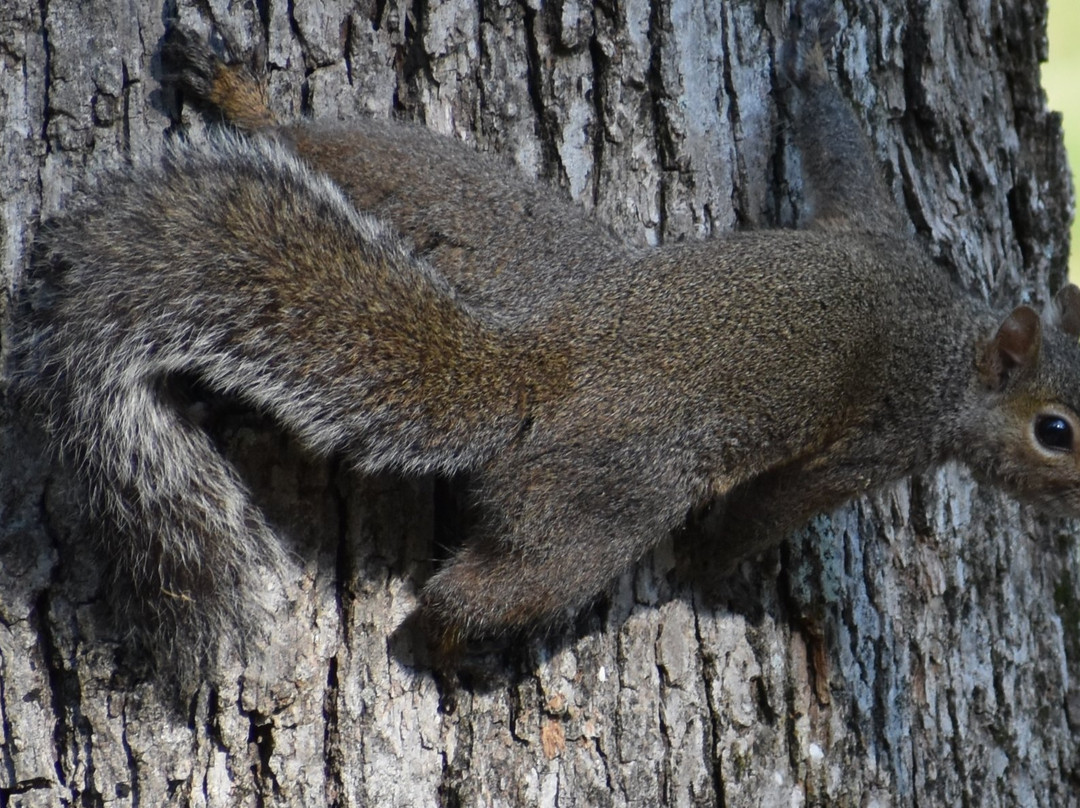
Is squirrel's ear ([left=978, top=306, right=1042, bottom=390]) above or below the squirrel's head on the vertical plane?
above

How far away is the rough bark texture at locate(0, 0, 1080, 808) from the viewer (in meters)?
1.84

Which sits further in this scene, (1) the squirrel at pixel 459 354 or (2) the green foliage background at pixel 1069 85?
(2) the green foliage background at pixel 1069 85

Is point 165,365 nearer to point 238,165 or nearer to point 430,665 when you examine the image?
point 238,165

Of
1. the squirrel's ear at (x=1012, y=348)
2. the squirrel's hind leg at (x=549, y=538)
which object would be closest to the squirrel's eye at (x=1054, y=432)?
the squirrel's ear at (x=1012, y=348)

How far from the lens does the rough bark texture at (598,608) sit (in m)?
1.84

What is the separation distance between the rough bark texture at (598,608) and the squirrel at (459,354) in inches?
3.1

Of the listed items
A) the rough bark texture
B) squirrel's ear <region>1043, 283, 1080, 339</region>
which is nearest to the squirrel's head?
the rough bark texture

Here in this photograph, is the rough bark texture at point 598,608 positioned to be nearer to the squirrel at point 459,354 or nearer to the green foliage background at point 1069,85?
the squirrel at point 459,354

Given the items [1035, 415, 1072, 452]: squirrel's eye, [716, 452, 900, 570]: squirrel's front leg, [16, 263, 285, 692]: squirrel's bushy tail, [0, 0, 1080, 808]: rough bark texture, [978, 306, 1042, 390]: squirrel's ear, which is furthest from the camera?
[1035, 415, 1072, 452]: squirrel's eye

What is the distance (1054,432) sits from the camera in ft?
8.26

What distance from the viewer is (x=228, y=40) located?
1928mm

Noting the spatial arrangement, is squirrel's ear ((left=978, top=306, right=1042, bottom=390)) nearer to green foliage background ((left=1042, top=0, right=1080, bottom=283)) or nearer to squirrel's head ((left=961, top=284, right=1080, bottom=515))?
squirrel's head ((left=961, top=284, right=1080, bottom=515))

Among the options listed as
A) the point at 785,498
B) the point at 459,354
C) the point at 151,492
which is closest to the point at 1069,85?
the point at 785,498

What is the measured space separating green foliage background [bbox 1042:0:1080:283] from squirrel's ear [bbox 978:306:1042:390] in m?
3.02
